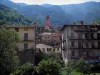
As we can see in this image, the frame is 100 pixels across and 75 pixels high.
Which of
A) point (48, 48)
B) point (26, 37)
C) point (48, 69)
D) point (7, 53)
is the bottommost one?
point (48, 48)

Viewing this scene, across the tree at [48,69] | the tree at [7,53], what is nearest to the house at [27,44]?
the tree at [7,53]

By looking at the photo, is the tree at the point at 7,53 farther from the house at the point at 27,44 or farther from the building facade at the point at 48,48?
the building facade at the point at 48,48

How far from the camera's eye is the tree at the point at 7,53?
4388cm

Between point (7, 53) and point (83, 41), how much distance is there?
82.7 ft

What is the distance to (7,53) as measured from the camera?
45.9 metres

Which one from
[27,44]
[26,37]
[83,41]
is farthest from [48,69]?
[83,41]

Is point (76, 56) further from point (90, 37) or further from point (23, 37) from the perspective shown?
point (23, 37)

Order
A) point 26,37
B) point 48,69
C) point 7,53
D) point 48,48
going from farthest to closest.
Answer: point 48,48
point 26,37
point 7,53
point 48,69

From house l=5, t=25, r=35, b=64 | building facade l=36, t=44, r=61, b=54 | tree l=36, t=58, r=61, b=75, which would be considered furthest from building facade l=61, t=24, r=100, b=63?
tree l=36, t=58, r=61, b=75

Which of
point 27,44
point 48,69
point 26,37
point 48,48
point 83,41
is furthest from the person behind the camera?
point 48,48

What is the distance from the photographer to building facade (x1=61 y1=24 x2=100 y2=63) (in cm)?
6606

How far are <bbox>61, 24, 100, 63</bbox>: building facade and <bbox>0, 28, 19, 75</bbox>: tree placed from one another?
21.6m

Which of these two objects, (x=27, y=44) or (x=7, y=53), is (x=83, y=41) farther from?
(x=7, y=53)

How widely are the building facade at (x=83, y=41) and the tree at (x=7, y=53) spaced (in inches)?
849
